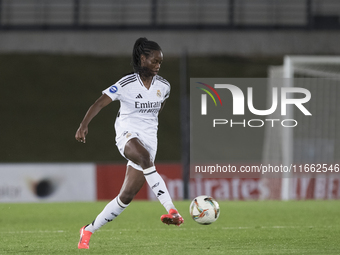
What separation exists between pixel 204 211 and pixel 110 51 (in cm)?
2402

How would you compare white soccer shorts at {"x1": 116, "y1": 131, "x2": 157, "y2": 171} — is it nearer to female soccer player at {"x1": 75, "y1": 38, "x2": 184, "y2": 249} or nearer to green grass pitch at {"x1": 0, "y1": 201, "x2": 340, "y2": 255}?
female soccer player at {"x1": 75, "y1": 38, "x2": 184, "y2": 249}

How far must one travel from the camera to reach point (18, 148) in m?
26.0

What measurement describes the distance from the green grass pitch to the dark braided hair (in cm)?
184

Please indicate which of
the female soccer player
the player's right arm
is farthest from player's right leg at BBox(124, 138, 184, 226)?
the player's right arm

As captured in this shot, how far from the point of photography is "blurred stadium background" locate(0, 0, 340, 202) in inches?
1047

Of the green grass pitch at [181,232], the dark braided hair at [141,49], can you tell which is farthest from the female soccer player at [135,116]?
the green grass pitch at [181,232]

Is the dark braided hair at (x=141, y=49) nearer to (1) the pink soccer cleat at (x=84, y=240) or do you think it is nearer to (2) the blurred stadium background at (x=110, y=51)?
(1) the pink soccer cleat at (x=84, y=240)

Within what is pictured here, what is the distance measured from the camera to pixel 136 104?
19.6 feet

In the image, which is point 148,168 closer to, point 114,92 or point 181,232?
point 114,92

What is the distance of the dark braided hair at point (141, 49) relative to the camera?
6105mm

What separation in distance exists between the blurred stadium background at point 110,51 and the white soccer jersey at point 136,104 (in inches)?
758

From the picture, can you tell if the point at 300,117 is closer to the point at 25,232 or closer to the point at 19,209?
the point at 19,209

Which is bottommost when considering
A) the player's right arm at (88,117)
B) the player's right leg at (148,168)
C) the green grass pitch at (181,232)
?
the green grass pitch at (181,232)

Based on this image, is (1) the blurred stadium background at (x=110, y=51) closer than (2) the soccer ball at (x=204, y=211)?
No
